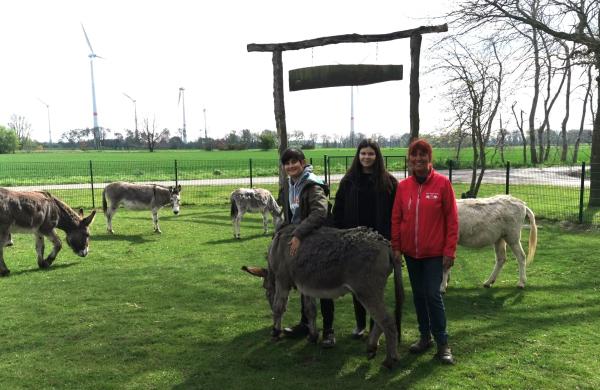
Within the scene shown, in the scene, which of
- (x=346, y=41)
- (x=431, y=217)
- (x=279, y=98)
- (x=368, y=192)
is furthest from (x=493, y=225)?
(x=279, y=98)

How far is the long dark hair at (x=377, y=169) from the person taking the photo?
4.36m

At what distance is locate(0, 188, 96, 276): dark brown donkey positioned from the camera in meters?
8.06

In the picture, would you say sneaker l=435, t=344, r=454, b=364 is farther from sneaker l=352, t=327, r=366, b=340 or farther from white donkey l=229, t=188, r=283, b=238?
white donkey l=229, t=188, r=283, b=238

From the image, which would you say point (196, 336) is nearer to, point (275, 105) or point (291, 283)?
point (291, 283)

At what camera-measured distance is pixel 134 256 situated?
9.60m

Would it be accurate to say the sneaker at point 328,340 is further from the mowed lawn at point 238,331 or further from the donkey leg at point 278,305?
the donkey leg at point 278,305

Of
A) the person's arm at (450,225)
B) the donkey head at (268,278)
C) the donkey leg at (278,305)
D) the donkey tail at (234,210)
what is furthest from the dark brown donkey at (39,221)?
the person's arm at (450,225)

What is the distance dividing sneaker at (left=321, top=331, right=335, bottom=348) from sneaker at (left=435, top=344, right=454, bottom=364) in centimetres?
114

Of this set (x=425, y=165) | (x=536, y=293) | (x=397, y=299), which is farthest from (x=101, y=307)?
(x=536, y=293)

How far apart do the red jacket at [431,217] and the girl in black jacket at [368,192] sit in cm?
28

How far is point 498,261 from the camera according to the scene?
7148mm

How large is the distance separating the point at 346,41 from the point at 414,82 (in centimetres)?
180

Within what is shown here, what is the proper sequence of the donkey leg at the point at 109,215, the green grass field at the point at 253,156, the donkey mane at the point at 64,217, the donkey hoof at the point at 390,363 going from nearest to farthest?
the donkey hoof at the point at 390,363
the donkey mane at the point at 64,217
the donkey leg at the point at 109,215
the green grass field at the point at 253,156

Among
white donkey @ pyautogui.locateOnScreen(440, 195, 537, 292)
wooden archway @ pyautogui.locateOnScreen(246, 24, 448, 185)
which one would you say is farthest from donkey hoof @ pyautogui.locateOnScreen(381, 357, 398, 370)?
wooden archway @ pyautogui.locateOnScreen(246, 24, 448, 185)
